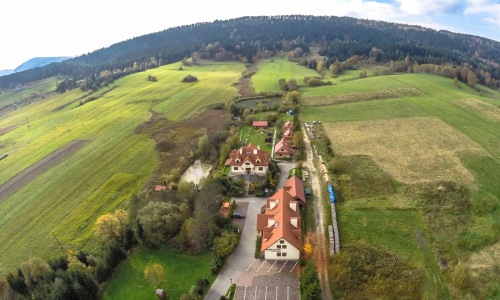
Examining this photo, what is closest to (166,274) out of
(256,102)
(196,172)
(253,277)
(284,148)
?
(253,277)

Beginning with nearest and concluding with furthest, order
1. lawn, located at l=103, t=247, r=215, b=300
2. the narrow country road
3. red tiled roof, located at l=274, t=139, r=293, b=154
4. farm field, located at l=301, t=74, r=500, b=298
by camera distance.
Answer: the narrow country road
lawn, located at l=103, t=247, r=215, b=300
farm field, located at l=301, t=74, r=500, b=298
red tiled roof, located at l=274, t=139, r=293, b=154

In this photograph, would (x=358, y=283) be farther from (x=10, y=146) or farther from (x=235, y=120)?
(x=10, y=146)

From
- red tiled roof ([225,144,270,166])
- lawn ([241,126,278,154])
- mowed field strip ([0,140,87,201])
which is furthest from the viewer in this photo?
lawn ([241,126,278,154])

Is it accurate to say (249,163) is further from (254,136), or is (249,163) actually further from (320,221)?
(254,136)

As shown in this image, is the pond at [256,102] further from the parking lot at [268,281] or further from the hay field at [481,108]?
the parking lot at [268,281]

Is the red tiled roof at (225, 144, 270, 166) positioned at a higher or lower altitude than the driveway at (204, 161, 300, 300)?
higher

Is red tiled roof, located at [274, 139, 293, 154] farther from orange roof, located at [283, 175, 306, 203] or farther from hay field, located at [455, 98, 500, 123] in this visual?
Result: hay field, located at [455, 98, 500, 123]

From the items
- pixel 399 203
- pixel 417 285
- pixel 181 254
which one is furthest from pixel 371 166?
pixel 181 254

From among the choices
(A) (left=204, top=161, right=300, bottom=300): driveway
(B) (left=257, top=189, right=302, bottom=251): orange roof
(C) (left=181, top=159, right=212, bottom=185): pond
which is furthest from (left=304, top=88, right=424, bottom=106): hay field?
(A) (left=204, top=161, right=300, bottom=300): driveway
